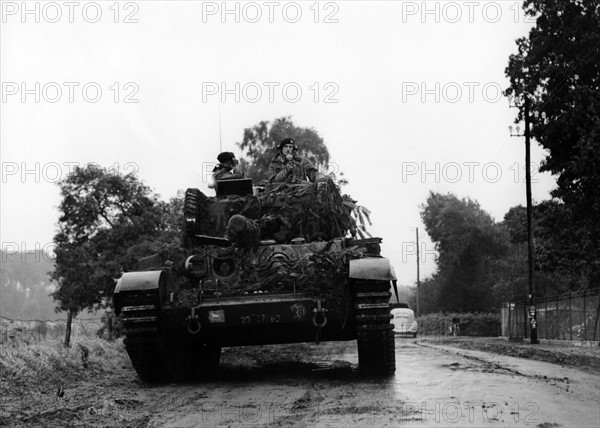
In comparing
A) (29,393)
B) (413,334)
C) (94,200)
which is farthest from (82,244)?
(29,393)

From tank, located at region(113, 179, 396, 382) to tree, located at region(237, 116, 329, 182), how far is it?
25170 millimetres

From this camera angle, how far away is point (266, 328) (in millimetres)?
10414

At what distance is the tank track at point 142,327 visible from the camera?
9.79 metres

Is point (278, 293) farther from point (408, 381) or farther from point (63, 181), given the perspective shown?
point (63, 181)

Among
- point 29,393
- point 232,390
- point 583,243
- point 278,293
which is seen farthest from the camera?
point 583,243

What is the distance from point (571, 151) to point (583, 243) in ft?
9.17

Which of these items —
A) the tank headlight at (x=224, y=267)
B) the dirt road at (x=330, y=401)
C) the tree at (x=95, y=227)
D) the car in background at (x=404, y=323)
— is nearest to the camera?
the dirt road at (x=330, y=401)

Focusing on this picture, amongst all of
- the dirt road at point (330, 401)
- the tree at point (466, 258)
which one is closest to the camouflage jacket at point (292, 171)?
the dirt road at point (330, 401)

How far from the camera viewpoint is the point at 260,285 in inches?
410

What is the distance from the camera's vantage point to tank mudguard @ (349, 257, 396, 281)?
31.1 feet

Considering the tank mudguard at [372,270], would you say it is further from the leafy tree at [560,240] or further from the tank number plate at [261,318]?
the leafy tree at [560,240]

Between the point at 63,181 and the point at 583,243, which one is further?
the point at 63,181

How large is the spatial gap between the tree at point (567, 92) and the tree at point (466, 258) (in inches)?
1338

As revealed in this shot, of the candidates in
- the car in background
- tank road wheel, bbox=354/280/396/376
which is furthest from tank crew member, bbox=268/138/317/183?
the car in background
